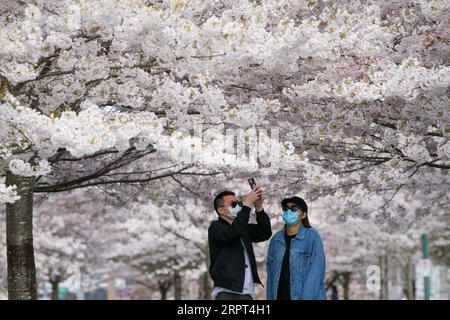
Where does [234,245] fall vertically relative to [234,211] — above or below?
below

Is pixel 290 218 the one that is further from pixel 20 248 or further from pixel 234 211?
pixel 20 248

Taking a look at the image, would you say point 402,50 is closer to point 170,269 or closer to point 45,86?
point 45,86

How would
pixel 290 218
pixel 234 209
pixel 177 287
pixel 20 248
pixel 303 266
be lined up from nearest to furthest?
pixel 303 266 < pixel 290 218 < pixel 234 209 < pixel 20 248 < pixel 177 287

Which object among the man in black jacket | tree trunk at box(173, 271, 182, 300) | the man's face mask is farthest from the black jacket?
tree trunk at box(173, 271, 182, 300)

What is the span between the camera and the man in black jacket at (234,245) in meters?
8.54

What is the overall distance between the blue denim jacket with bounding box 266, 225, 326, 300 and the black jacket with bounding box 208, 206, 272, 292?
0.60 ft

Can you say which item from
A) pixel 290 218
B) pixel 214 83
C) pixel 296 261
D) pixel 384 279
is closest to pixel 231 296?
pixel 296 261

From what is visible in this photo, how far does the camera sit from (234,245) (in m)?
8.72

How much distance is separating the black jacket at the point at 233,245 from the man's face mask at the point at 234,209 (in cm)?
16

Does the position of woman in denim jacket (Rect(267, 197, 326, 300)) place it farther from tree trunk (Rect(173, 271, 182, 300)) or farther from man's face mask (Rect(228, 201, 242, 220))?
tree trunk (Rect(173, 271, 182, 300))

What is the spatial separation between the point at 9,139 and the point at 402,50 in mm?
4946
